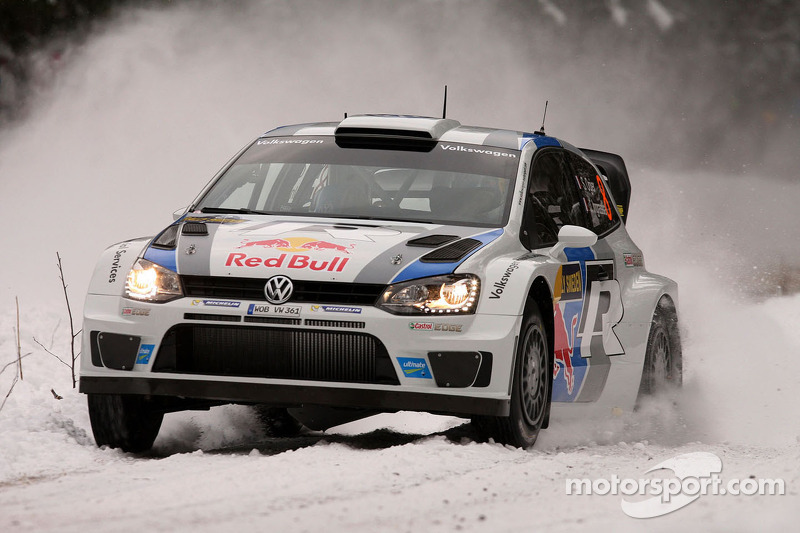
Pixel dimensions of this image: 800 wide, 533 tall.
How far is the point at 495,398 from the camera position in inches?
230

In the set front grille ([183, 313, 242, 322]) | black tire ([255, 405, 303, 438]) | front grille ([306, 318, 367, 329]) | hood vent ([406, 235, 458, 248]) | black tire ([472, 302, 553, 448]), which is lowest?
black tire ([255, 405, 303, 438])

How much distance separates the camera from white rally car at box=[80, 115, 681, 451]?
5.82m

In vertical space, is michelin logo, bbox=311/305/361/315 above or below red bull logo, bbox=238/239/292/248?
below

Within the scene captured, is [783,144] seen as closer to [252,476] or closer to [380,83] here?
[380,83]

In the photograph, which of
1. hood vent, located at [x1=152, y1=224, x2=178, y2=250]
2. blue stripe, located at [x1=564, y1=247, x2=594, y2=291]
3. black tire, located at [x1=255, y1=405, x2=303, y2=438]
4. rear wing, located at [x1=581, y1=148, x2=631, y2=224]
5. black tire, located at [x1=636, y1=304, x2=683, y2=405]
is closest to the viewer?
hood vent, located at [x1=152, y1=224, x2=178, y2=250]

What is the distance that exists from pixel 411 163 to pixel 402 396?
1.66 meters

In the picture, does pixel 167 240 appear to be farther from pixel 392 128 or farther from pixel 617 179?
pixel 617 179

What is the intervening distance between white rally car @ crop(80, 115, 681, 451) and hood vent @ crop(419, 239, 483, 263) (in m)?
0.01

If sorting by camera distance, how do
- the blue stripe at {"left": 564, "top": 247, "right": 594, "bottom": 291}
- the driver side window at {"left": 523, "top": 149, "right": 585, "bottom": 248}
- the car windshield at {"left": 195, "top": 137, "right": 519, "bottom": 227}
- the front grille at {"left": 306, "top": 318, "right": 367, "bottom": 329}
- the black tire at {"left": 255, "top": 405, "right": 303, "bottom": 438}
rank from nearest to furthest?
the front grille at {"left": 306, "top": 318, "right": 367, "bottom": 329}, the car windshield at {"left": 195, "top": 137, "right": 519, "bottom": 227}, the driver side window at {"left": 523, "top": 149, "right": 585, "bottom": 248}, the blue stripe at {"left": 564, "top": 247, "right": 594, "bottom": 291}, the black tire at {"left": 255, "top": 405, "right": 303, "bottom": 438}

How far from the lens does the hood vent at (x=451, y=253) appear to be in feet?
19.5

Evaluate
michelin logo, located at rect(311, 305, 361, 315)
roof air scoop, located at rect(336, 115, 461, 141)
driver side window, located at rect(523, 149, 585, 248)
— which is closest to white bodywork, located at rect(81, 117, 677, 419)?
michelin logo, located at rect(311, 305, 361, 315)

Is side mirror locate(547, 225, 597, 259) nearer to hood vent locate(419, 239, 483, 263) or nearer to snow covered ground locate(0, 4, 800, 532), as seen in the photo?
hood vent locate(419, 239, 483, 263)

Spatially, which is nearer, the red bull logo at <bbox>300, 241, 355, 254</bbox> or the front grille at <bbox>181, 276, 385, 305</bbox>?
the front grille at <bbox>181, 276, 385, 305</bbox>

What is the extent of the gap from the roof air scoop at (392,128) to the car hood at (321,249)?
2.95 ft
